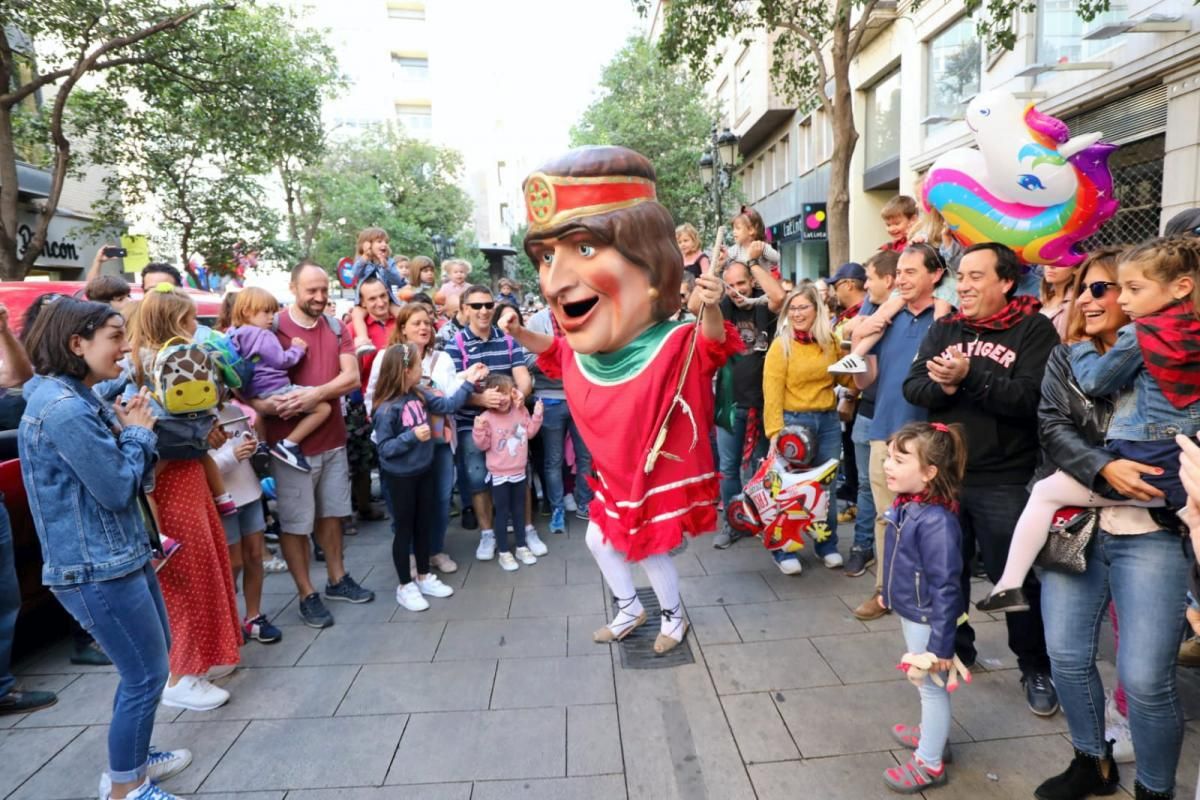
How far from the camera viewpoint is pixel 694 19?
954cm

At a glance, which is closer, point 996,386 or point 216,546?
point 996,386

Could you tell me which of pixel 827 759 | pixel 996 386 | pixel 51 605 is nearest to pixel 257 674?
pixel 51 605

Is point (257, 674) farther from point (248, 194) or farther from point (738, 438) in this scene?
point (248, 194)

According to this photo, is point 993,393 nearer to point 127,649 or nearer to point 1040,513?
point 1040,513

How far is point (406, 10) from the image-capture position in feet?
124

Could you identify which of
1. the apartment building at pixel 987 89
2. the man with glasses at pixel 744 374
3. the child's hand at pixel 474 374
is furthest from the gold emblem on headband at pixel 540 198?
the apartment building at pixel 987 89

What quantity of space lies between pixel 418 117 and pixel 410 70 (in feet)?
8.16

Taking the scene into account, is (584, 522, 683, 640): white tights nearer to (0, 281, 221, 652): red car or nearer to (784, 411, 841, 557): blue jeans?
(784, 411, 841, 557): blue jeans

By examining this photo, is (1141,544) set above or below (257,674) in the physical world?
above

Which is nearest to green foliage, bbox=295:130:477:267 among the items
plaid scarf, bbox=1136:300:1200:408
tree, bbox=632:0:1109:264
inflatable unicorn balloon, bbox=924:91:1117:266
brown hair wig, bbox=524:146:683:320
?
tree, bbox=632:0:1109:264

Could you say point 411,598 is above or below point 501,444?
below

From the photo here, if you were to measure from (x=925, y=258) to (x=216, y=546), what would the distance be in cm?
377

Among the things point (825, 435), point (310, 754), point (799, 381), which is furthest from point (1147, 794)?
point (310, 754)

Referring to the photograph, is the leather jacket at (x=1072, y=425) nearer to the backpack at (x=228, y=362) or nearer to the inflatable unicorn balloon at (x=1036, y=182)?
the inflatable unicorn balloon at (x=1036, y=182)
